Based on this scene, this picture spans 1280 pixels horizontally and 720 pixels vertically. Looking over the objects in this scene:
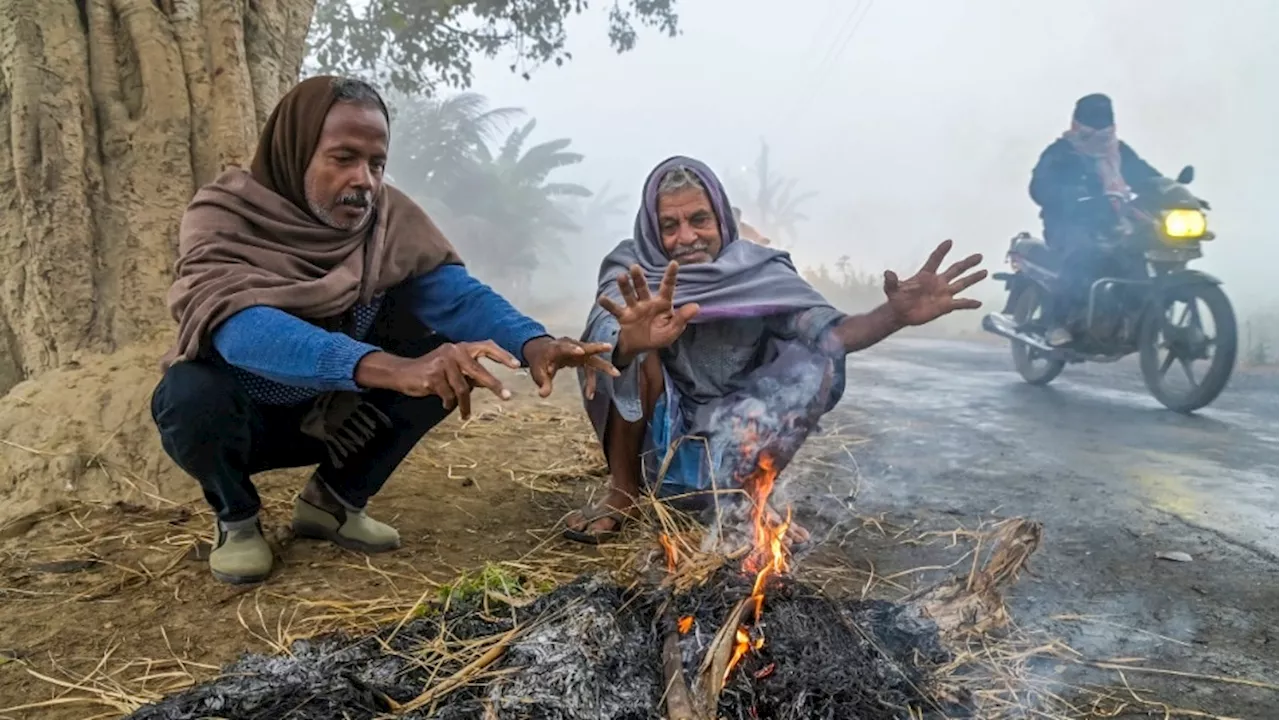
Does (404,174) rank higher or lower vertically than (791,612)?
higher

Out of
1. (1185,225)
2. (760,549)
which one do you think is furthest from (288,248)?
(1185,225)

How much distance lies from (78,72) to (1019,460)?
4802mm

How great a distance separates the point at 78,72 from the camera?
3422mm

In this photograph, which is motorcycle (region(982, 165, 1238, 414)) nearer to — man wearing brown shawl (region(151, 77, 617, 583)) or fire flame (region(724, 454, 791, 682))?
fire flame (region(724, 454, 791, 682))

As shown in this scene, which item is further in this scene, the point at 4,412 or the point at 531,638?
the point at 4,412

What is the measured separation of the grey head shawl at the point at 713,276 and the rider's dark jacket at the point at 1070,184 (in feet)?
14.2

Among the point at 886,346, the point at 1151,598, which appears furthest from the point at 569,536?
the point at 886,346

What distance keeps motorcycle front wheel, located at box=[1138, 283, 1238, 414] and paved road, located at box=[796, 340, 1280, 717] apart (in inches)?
6.4

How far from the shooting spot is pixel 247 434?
7.95 feet

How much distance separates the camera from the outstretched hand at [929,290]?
8.69 ft

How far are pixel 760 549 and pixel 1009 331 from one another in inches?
231

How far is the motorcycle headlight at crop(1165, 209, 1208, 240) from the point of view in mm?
5750

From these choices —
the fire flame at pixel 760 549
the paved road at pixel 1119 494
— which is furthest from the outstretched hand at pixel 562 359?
the paved road at pixel 1119 494

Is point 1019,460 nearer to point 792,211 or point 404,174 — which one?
point 404,174
